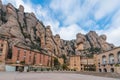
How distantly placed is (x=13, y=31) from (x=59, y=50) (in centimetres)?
4142

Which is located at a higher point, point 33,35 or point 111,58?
point 33,35

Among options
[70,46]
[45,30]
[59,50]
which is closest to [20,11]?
[45,30]

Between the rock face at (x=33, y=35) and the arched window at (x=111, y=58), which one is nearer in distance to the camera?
the arched window at (x=111, y=58)

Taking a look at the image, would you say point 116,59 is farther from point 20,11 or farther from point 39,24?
point 20,11

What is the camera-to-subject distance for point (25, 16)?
97188 millimetres

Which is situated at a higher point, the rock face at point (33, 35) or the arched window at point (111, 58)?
the rock face at point (33, 35)

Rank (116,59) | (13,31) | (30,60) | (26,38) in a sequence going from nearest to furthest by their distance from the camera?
1. (116,59)
2. (30,60)
3. (13,31)
4. (26,38)

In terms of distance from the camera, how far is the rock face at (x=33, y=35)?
7388cm

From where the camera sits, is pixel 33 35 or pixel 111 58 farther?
pixel 33 35

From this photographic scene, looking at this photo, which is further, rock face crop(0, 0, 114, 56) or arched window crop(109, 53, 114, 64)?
rock face crop(0, 0, 114, 56)

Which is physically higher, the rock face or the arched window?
the rock face

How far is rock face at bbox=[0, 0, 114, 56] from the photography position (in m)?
73.9

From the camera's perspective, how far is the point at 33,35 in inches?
3565

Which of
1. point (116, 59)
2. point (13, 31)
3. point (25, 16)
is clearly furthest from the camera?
point (25, 16)
